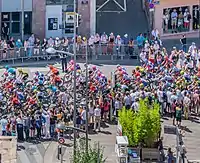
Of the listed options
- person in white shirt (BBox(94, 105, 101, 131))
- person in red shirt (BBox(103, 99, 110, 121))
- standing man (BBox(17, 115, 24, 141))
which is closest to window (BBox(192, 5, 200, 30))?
person in red shirt (BBox(103, 99, 110, 121))

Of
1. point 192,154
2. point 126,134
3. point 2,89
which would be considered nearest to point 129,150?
point 126,134

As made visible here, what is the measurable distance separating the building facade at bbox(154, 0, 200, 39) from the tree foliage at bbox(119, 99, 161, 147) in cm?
2369

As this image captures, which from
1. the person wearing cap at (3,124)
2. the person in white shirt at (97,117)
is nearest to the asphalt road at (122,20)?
the person in white shirt at (97,117)

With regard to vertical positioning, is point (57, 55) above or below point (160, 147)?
above

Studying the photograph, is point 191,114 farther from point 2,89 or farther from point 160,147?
point 2,89

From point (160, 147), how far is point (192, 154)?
199 cm

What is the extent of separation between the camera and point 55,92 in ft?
155

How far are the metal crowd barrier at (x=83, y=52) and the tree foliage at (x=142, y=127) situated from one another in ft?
51.9

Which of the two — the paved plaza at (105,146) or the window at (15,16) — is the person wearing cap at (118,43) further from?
the paved plaza at (105,146)

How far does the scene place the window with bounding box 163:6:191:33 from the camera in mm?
63844

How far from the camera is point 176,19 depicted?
64188 millimetres

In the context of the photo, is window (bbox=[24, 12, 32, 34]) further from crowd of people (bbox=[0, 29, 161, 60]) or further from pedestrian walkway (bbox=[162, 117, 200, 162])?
pedestrian walkway (bbox=[162, 117, 200, 162])

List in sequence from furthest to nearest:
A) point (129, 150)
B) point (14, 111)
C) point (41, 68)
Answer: point (41, 68), point (14, 111), point (129, 150)

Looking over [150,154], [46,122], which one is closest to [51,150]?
[46,122]
